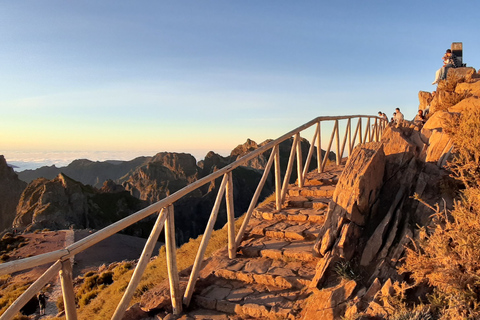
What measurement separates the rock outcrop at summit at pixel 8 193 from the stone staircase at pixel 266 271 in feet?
326

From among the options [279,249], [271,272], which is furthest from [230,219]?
[271,272]

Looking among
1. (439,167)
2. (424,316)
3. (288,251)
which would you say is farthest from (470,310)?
(439,167)

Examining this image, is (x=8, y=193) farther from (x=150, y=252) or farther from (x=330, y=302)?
(x=330, y=302)

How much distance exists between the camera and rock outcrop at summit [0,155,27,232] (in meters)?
84.7

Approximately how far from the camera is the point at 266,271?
516 cm

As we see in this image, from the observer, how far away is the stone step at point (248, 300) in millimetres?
4301

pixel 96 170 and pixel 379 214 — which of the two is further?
pixel 96 170

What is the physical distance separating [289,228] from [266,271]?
1.42 meters

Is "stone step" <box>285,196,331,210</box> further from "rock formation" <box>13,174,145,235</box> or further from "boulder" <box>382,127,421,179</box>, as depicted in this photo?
"rock formation" <box>13,174,145,235</box>

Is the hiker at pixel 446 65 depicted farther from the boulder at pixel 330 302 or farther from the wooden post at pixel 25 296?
the wooden post at pixel 25 296

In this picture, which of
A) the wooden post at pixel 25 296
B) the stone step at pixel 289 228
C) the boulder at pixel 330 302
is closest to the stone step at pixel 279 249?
the stone step at pixel 289 228

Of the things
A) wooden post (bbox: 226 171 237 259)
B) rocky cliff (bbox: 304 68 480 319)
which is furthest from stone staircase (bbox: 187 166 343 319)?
rocky cliff (bbox: 304 68 480 319)

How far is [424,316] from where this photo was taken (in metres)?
3.23

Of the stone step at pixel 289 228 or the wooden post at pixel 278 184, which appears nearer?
the stone step at pixel 289 228
